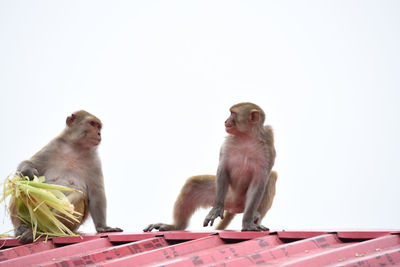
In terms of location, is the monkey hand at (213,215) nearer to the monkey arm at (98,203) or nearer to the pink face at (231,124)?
the pink face at (231,124)

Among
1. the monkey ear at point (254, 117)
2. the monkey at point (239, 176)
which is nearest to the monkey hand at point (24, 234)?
the monkey at point (239, 176)

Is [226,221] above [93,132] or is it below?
below

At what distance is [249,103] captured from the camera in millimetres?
5367

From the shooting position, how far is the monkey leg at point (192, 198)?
211 inches

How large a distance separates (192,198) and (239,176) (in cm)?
55

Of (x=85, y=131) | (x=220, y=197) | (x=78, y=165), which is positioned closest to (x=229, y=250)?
(x=220, y=197)

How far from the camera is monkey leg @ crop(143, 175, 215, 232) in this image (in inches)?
211

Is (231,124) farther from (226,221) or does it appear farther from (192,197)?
(226,221)

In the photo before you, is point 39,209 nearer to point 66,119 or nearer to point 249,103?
point 66,119

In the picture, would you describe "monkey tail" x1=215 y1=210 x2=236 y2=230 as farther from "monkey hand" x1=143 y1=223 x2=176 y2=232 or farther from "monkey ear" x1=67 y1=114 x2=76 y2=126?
"monkey ear" x1=67 y1=114 x2=76 y2=126

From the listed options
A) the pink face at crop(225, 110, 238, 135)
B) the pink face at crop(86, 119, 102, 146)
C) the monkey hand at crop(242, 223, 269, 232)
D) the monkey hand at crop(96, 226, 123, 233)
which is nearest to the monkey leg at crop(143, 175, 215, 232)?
the monkey hand at crop(96, 226, 123, 233)

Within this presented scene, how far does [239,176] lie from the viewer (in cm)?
526

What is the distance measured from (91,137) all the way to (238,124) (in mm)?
1719

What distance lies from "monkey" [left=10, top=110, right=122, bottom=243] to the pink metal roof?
136 cm
